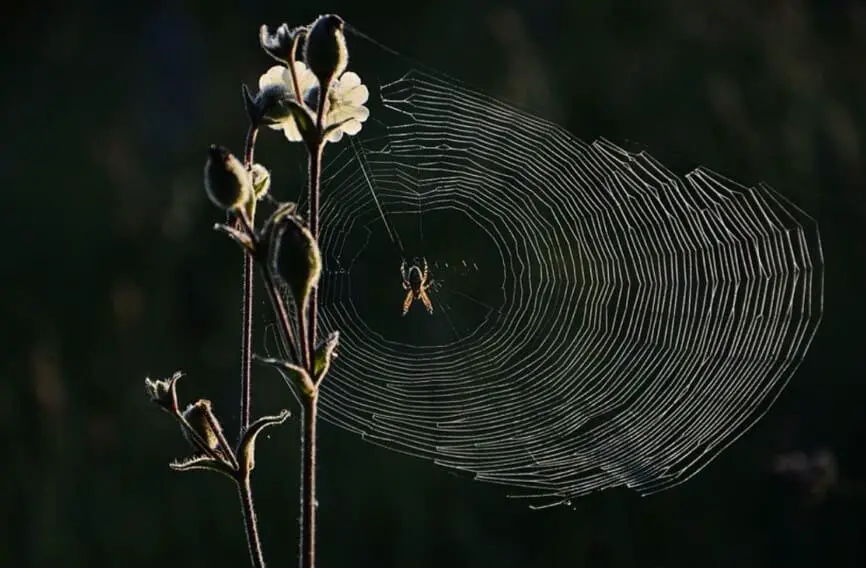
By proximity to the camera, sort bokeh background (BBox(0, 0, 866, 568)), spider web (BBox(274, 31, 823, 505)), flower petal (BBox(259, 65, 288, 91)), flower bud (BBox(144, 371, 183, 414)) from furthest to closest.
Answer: bokeh background (BBox(0, 0, 866, 568))
spider web (BBox(274, 31, 823, 505))
flower petal (BBox(259, 65, 288, 91))
flower bud (BBox(144, 371, 183, 414))

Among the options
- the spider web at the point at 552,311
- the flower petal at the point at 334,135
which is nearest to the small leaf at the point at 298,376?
the flower petal at the point at 334,135

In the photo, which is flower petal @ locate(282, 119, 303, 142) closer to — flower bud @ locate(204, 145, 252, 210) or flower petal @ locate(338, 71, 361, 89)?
flower petal @ locate(338, 71, 361, 89)

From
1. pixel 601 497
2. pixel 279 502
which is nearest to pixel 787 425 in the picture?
pixel 601 497

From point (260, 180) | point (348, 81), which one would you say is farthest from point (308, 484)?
point (348, 81)

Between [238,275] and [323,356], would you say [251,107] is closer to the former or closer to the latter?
[323,356]

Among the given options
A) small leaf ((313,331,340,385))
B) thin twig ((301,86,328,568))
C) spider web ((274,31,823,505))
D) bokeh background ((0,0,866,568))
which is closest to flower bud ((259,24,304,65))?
thin twig ((301,86,328,568))
